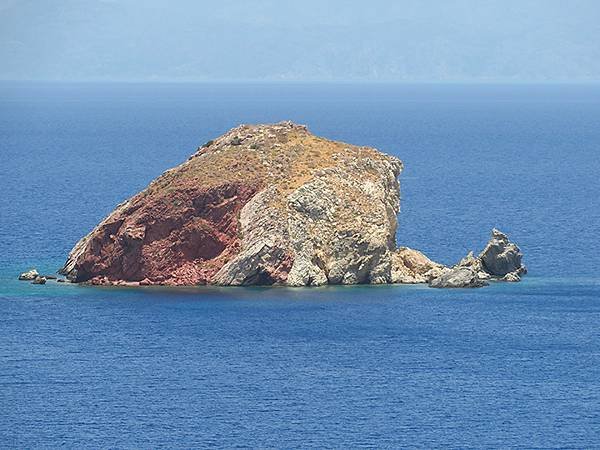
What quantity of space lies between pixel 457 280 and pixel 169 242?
63.6 feet

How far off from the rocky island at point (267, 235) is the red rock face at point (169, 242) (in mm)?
67

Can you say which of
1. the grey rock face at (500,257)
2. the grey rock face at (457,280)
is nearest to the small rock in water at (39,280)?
the grey rock face at (457,280)

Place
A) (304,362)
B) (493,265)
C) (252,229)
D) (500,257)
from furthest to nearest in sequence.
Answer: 1. (493,265)
2. (500,257)
3. (252,229)
4. (304,362)

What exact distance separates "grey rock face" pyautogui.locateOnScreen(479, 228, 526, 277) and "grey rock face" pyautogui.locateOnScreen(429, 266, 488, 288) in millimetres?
2877

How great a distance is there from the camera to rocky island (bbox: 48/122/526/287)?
10762cm

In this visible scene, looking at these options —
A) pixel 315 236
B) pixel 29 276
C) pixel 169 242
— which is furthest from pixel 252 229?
pixel 29 276

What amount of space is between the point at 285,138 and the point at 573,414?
4349 centimetres

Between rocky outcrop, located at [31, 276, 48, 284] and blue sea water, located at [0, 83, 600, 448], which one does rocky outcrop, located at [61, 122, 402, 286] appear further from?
rocky outcrop, located at [31, 276, 48, 284]

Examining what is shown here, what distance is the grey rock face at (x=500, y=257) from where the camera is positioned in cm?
11250

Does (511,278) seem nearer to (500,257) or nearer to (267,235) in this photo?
(500,257)

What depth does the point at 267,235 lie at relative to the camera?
106875 millimetres

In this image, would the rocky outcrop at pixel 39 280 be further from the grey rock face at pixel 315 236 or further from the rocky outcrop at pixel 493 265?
the rocky outcrop at pixel 493 265

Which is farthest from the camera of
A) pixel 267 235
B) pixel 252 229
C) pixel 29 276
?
pixel 29 276

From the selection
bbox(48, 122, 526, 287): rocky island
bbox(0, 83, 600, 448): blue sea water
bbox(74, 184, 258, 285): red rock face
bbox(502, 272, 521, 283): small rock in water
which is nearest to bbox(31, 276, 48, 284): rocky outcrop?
bbox(0, 83, 600, 448): blue sea water
